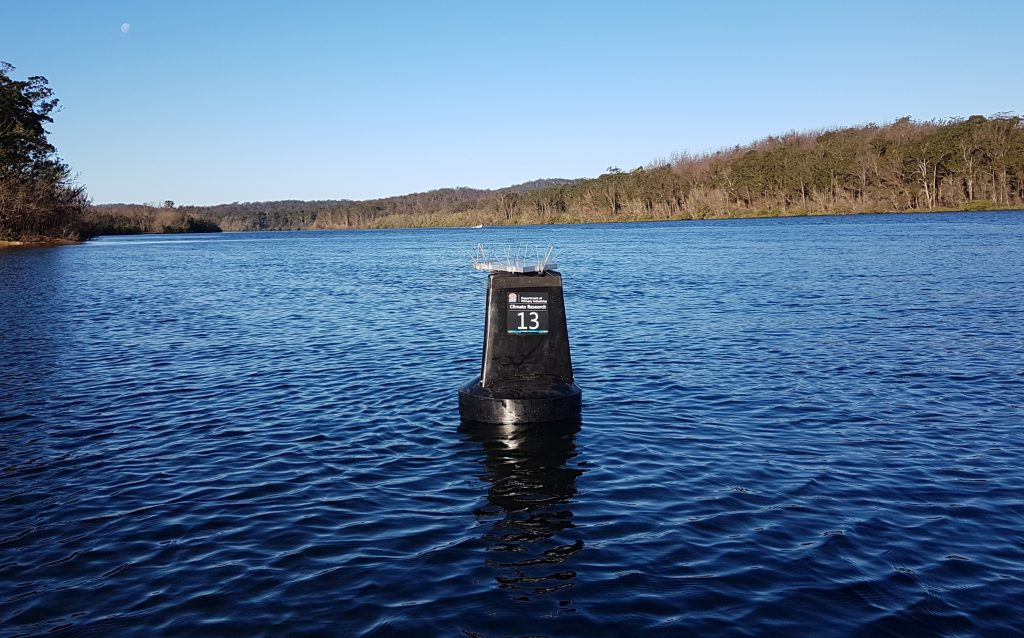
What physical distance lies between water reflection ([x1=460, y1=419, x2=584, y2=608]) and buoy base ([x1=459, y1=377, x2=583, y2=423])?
0.53ft

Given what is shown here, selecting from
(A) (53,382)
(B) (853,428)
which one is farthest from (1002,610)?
(A) (53,382)

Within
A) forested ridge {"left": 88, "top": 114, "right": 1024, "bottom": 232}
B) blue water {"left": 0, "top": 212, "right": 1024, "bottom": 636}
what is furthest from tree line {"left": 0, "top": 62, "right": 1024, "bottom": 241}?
blue water {"left": 0, "top": 212, "right": 1024, "bottom": 636}

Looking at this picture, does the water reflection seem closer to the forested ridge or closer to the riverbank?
the riverbank

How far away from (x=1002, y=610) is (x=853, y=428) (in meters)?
4.98

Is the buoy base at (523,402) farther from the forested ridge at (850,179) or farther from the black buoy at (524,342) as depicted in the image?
the forested ridge at (850,179)

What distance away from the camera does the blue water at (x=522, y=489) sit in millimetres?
5539

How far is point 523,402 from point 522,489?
2042 millimetres

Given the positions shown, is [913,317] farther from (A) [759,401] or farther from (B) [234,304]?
(B) [234,304]

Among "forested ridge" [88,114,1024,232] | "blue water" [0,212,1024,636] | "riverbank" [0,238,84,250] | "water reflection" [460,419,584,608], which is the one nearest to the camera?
"blue water" [0,212,1024,636]

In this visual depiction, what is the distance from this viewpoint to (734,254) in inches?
2019

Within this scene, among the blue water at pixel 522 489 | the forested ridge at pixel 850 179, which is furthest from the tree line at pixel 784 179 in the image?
the blue water at pixel 522 489

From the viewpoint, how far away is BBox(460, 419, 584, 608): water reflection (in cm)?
608

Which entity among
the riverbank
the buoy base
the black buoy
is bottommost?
the buoy base

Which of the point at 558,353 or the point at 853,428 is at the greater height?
the point at 558,353
